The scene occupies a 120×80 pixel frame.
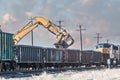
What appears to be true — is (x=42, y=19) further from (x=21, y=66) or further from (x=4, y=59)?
(x=4, y=59)

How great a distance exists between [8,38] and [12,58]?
86.5 inches

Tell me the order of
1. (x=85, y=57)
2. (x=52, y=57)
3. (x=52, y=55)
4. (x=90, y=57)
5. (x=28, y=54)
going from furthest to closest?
1. (x=90, y=57)
2. (x=85, y=57)
3. (x=52, y=55)
4. (x=52, y=57)
5. (x=28, y=54)

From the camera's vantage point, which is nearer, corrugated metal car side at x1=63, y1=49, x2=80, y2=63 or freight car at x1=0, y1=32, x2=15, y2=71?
freight car at x1=0, y1=32, x2=15, y2=71

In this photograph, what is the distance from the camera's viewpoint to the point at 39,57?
1847 inches

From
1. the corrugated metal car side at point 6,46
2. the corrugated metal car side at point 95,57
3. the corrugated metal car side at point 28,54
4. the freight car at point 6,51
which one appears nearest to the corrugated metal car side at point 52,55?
the corrugated metal car side at point 28,54

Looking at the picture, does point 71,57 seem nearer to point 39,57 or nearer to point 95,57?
point 95,57

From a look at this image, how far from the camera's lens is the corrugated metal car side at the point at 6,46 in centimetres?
3388

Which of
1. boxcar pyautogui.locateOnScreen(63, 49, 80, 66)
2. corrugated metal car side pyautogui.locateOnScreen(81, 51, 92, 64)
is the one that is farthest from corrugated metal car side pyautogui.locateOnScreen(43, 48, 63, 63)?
corrugated metal car side pyautogui.locateOnScreen(81, 51, 92, 64)

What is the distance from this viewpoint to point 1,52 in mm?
33875

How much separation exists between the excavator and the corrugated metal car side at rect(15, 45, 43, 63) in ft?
20.9

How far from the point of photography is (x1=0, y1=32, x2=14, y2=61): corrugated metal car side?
33.9m

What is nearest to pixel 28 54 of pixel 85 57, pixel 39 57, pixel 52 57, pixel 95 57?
pixel 39 57

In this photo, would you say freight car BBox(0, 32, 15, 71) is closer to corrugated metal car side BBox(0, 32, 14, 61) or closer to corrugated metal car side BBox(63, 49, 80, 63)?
corrugated metal car side BBox(0, 32, 14, 61)

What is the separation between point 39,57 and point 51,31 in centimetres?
979
